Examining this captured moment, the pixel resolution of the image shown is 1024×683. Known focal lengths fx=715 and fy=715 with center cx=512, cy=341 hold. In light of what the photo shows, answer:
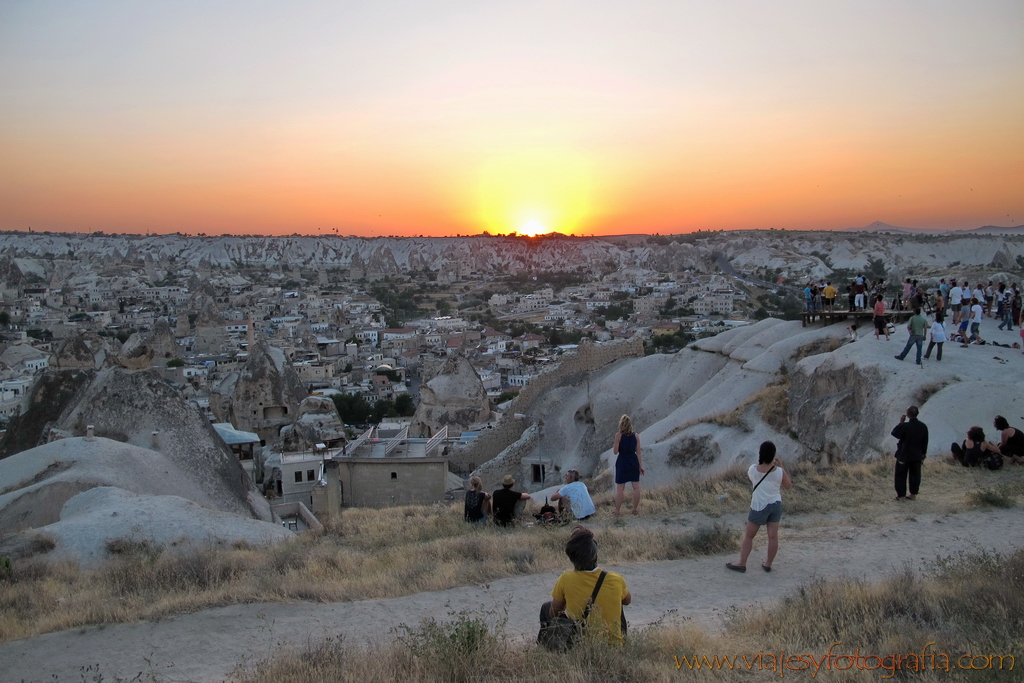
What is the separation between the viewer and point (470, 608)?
4.42 meters

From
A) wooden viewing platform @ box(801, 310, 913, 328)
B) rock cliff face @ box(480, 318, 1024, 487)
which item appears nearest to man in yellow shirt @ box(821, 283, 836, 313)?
wooden viewing platform @ box(801, 310, 913, 328)

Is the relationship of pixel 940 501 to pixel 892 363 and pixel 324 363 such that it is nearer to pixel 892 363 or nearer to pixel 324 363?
pixel 892 363

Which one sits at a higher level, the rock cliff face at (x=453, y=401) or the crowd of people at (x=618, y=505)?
the crowd of people at (x=618, y=505)

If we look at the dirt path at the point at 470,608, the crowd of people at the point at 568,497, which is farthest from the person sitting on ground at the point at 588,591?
the crowd of people at the point at 568,497

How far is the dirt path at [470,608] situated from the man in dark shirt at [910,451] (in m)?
0.70

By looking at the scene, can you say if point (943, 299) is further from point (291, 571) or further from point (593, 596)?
point (291, 571)

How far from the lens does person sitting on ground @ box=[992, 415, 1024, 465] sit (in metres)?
7.05

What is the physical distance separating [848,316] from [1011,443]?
8.59 metres

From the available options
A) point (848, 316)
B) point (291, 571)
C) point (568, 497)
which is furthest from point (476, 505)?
point (848, 316)

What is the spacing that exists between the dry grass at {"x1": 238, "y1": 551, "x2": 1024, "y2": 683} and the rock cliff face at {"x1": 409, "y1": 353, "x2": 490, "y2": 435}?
47.7ft

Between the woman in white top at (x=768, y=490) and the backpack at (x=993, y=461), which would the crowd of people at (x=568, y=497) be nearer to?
the woman in white top at (x=768, y=490)

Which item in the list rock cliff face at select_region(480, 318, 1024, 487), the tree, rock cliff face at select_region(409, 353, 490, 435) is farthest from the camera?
the tree

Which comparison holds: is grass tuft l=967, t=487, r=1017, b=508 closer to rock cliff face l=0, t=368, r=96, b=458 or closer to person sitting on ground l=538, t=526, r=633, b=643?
person sitting on ground l=538, t=526, r=633, b=643

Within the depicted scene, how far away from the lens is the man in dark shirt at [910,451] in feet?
19.7
